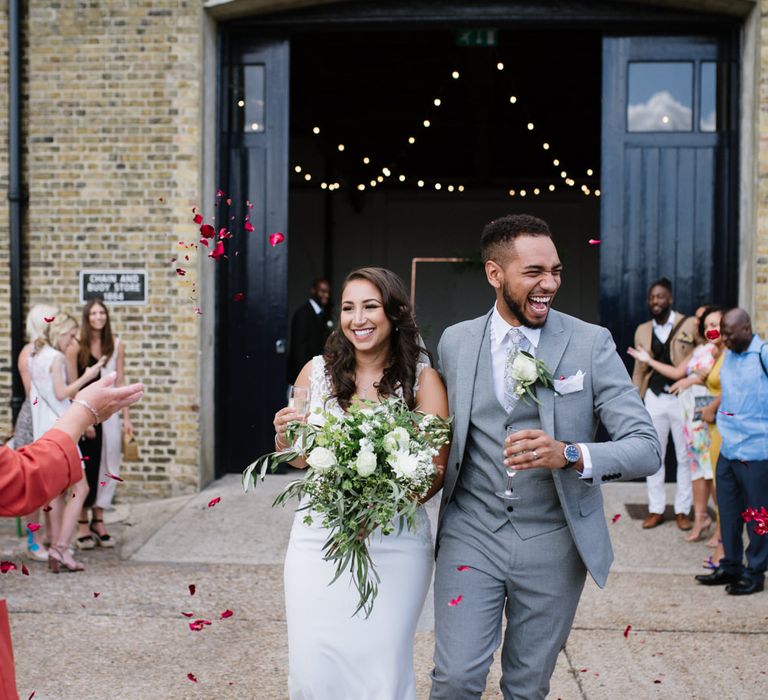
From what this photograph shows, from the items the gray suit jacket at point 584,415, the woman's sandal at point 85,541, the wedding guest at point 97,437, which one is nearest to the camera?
the gray suit jacket at point 584,415

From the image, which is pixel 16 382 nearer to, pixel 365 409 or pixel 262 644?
pixel 262 644

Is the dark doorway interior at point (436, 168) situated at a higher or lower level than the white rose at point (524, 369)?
higher

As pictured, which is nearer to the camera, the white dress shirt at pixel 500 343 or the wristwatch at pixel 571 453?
the wristwatch at pixel 571 453

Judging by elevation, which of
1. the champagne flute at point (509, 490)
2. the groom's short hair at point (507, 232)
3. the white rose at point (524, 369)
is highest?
the groom's short hair at point (507, 232)

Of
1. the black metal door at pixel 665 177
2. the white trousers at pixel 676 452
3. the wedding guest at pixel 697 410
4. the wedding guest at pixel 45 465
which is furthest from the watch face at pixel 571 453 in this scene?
the black metal door at pixel 665 177

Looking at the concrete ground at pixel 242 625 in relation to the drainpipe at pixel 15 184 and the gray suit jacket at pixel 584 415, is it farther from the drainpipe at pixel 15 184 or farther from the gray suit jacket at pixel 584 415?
the drainpipe at pixel 15 184

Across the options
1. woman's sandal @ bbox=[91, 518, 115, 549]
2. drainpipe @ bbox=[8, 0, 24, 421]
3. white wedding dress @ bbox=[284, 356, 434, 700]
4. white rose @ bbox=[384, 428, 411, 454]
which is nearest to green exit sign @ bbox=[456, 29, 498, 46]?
drainpipe @ bbox=[8, 0, 24, 421]

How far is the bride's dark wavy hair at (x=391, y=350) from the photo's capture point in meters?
3.65

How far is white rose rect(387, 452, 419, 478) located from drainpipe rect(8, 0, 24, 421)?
712 centimetres

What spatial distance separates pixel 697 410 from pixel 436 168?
14522 mm

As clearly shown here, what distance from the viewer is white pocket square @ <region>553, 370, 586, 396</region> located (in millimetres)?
3287

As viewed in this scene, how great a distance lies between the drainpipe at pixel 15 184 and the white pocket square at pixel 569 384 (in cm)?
723

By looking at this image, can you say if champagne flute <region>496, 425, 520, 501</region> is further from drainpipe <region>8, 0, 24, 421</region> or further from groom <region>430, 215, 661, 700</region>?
drainpipe <region>8, 0, 24, 421</region>

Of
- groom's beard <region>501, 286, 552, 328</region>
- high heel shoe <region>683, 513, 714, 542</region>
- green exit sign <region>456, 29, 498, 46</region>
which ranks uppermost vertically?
green exit sign <region>456, 29, 498, 46</region>
